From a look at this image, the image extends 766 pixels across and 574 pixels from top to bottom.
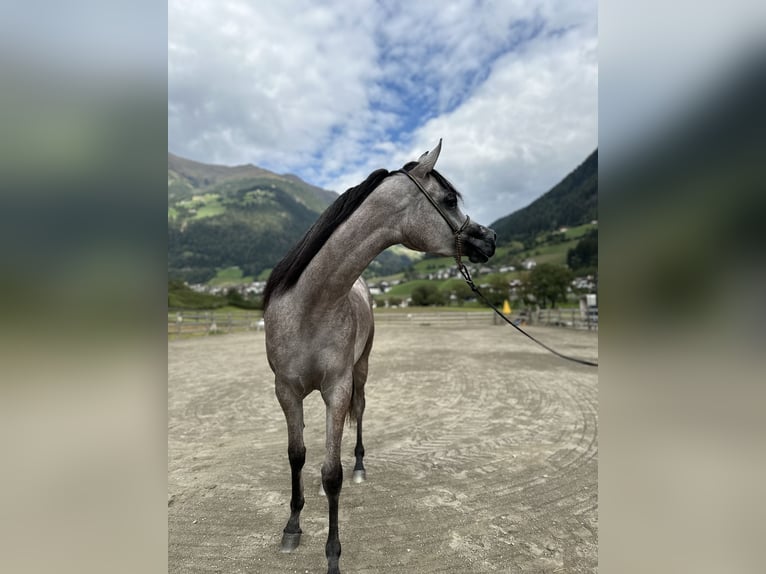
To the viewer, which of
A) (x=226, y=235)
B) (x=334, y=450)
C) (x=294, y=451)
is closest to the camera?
(x=334, y=450)

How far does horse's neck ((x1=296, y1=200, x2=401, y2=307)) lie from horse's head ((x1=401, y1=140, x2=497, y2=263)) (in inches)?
5.2

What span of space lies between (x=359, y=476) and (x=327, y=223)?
250cm

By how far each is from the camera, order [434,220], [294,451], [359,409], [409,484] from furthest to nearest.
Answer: [359,409], [409,484], [294,451], [434,220]

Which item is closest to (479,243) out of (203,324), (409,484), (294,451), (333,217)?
(333,217)

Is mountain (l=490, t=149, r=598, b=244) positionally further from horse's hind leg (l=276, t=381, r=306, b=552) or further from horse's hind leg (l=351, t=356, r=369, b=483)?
horse's hind leg (l=276, t=381, r=306, b=552)

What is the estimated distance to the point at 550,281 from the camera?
3422 centimetres

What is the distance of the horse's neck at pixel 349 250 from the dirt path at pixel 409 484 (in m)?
1.83

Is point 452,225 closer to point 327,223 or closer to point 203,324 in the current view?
point 327,223

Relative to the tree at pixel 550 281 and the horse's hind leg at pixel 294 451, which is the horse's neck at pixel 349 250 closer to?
the horse's hind leg at pixel 294 451

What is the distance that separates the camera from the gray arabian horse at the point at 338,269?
7.44ft
